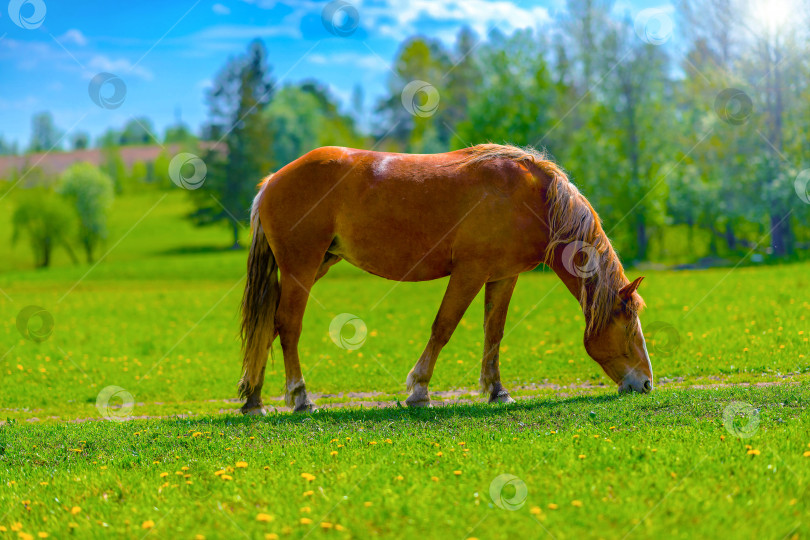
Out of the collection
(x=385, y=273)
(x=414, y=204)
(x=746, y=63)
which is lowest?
(x=385, y=273)

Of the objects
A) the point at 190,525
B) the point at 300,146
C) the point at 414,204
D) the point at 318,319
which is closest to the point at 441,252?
the point at 414,204

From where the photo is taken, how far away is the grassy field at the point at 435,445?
198 inches

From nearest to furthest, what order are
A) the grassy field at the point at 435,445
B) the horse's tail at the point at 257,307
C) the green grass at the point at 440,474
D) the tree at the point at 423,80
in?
the green grass at the point at 440,474, the grassy field at the point at 435,445, the horse's tail at the point at 257,307, the tree at the point at 423,80

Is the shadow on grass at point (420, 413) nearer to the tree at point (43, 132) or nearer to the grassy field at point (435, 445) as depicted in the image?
the grassy field at point (435, 445)

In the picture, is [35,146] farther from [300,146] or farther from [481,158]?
[481,158]

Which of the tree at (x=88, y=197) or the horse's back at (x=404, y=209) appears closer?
the horse's back at (x=404, y=209)

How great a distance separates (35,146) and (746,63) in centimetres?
9141

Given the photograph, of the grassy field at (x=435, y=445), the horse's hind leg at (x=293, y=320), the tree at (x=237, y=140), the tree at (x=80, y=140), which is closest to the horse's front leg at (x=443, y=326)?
the grassy field at (x=435, y=445)

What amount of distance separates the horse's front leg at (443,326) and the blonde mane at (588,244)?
1067 mm

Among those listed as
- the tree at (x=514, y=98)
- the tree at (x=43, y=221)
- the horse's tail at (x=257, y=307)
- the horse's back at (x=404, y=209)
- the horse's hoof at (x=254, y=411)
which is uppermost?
the tree at (x=514, y=98)

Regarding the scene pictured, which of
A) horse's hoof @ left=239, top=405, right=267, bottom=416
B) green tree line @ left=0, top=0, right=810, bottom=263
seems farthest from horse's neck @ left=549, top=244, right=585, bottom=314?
green tree line @ left=0, top=0, right=810, bottom=263

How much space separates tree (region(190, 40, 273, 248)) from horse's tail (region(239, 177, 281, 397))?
150 ft

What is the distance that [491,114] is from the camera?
41.6m

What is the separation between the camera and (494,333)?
9.18m
